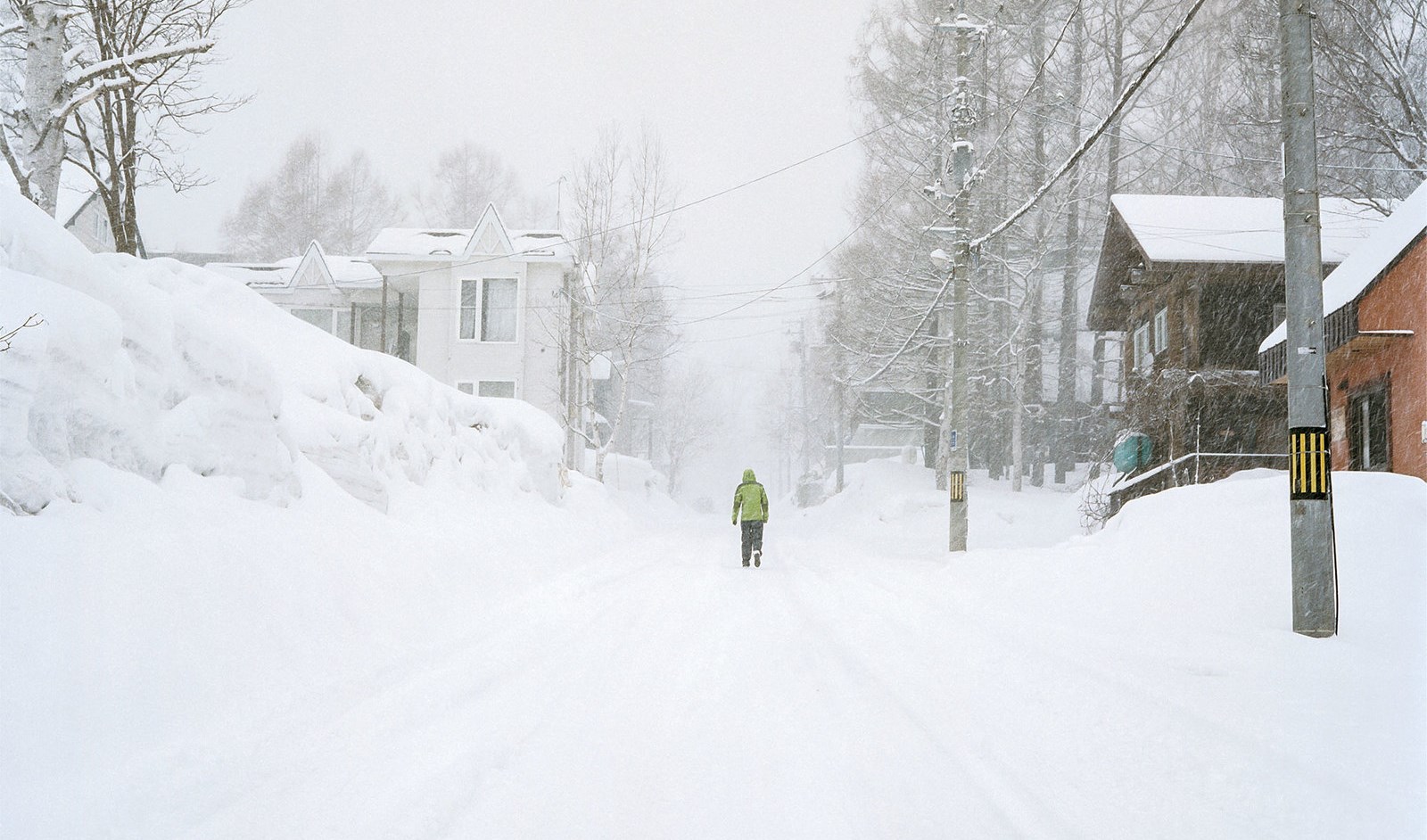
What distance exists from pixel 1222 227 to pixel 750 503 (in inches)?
621

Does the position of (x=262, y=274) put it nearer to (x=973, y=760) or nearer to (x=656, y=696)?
(x=656, y=696)

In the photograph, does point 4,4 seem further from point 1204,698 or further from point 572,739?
point 1204,698

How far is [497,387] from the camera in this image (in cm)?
3116

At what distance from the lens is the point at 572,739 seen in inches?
185

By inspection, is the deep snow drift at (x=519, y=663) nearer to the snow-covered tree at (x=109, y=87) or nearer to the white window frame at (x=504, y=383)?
the snow-covered tree at (x=109, y=87)

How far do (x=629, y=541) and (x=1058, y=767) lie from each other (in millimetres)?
16085

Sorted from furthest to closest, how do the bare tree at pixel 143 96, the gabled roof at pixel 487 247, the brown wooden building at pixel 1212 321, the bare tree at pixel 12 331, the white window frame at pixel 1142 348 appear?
the gabled roof at pixel 487 247, the white window frame at pixel 1142 348, the brown wooden building at pixel 1212 321, the bare tree at pixel 143 96, the bare tree at pixel 12 331

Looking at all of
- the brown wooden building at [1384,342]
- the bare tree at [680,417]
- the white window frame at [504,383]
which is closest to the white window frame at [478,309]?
the white window frame at [504,383]

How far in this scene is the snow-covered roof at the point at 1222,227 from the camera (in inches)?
827

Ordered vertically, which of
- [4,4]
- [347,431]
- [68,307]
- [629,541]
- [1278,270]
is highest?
[4,4]

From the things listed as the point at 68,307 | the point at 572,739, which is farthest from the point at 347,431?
the point at 572,739

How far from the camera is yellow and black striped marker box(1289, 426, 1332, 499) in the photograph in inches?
282

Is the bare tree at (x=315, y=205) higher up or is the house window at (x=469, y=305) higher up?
the bare tree at (x=315, y=205)

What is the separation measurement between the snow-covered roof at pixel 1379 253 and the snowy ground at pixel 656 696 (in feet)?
20.3
